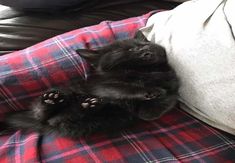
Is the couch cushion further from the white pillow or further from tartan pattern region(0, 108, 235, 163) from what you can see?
tartan pattern region(0, 108, 235, 163)

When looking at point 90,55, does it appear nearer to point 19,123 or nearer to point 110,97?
point 110,97

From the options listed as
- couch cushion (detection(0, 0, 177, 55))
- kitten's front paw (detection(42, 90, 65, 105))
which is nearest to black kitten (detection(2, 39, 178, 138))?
kitten's front paw (detection(42, 90, 65, 105))

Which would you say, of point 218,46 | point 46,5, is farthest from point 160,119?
point 46,5

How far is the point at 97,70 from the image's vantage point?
104cm

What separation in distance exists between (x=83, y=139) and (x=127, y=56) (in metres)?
0.28

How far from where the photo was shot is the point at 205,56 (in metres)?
0.90

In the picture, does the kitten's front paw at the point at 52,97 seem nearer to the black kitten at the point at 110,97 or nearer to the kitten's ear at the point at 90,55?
the black kitten at the point at 110,97

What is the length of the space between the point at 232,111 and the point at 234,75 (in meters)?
0.09

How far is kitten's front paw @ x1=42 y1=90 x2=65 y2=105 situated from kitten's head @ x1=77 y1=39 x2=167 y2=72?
14cm

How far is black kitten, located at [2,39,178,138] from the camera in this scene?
93 centimetres

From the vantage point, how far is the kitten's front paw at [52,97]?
3.05 ft

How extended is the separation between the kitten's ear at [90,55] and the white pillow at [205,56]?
21 centimetres

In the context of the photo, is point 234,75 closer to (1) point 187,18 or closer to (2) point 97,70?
(1) point 187,18

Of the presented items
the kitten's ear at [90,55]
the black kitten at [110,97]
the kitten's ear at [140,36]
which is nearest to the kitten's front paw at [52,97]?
the black kitten at [110,97]
